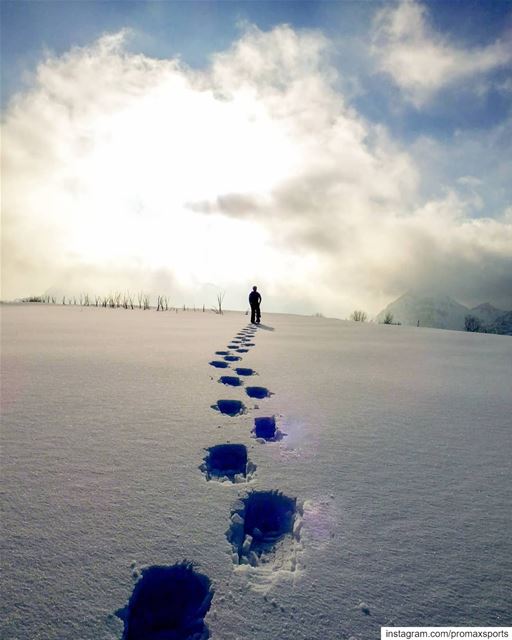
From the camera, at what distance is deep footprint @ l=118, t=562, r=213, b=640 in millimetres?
853

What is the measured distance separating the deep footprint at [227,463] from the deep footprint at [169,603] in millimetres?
484

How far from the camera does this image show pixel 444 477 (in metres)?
1.37

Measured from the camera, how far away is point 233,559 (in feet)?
3.14

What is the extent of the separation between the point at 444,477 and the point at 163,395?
1.59 metres

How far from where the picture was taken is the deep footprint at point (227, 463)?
144 cm

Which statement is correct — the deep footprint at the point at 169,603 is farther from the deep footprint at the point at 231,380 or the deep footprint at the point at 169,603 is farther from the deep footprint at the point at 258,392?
the deep footprint at the point at 231,380

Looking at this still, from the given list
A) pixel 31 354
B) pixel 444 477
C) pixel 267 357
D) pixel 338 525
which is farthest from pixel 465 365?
pixel 31 354

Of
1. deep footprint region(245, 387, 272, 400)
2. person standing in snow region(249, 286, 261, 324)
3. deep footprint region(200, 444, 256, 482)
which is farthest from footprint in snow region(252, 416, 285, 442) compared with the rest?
person standing in snow region(249, 286, 261, 324)

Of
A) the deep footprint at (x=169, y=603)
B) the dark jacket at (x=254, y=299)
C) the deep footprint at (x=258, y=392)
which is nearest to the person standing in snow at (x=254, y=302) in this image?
the dark jacket at (x=254, y=299)

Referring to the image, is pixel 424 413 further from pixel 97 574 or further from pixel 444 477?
pixel 97 574

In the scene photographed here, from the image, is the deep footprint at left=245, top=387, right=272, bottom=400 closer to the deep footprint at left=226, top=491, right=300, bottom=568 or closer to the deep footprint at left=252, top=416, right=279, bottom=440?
the deep footprint at left=252, top=416, right=279, bottom=440

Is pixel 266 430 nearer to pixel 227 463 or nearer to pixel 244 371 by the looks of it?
pixel 227 463

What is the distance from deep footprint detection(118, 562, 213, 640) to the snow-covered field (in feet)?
0.08

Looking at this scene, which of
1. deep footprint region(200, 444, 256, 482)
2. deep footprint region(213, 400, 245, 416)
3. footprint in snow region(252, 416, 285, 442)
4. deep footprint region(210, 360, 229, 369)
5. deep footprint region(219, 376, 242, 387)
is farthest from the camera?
deep footprint region(210, 360, 229, 369)
